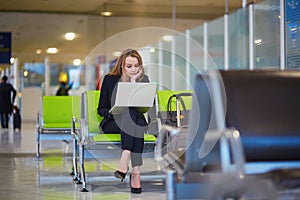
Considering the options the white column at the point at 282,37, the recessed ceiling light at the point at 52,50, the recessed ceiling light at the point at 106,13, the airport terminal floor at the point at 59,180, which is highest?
the recessed ceiling light at the point at 106,13

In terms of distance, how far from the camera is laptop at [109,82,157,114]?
4.06 meters

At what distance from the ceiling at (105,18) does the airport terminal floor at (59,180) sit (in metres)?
5.35

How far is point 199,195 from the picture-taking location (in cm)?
266

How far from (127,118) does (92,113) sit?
2.21ft

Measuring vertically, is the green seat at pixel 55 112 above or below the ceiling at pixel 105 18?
below

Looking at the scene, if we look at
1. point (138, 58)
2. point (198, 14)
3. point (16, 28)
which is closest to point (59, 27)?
point (16, 28)

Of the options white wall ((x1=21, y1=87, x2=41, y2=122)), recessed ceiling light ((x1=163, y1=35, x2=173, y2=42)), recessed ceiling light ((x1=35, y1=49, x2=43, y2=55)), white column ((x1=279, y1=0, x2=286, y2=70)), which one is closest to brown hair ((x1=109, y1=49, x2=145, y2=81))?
white column ((x1=279, y1=0, x2=286, y2=70))

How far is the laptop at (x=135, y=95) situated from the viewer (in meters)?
4.06

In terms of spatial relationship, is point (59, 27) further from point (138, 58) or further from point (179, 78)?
point (138, 58)

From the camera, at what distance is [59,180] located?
5316mm

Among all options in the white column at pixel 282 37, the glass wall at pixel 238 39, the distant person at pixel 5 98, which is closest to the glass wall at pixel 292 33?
the white column at pixel 282 37

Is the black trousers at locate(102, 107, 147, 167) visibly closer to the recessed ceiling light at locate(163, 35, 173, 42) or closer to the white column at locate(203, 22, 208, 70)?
the white column at locate(203, 22, 208, 70)

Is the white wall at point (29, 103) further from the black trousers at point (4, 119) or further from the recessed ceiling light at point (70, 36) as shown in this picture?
the black trousers at point (4, 119)

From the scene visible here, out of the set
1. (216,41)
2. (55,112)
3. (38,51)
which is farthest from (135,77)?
(38,51)
